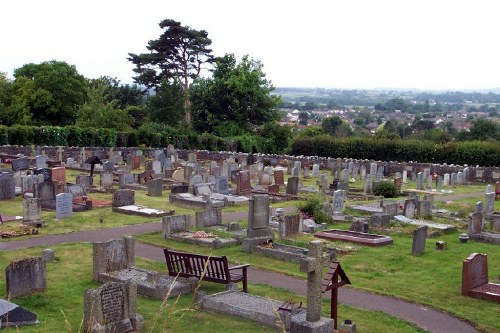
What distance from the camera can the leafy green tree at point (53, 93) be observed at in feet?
204

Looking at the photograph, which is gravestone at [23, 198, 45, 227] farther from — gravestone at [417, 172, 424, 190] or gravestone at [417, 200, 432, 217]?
gravestone at [417, 172, 424, 190]

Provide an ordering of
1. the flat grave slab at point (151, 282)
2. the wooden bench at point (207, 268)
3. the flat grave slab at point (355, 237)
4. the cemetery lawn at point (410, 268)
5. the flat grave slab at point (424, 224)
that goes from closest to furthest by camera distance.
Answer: the flat grave slab at point (151, 282) < the wooden bench at point (207, 268) < the cemetery lawn at point (410, 268) < the flat grave slab at point (355, 237) < the flat grave slab at point (424, 224)

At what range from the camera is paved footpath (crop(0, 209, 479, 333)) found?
1284 cm

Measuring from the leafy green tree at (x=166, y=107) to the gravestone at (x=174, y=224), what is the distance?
40807 millimetres

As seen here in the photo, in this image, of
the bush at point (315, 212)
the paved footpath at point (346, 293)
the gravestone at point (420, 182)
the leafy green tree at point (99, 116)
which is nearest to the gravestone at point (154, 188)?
the bush at point (315, 212)

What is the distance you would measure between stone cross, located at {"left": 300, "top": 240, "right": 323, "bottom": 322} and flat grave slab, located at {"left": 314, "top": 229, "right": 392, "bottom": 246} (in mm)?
9464

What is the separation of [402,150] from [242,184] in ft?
71.5

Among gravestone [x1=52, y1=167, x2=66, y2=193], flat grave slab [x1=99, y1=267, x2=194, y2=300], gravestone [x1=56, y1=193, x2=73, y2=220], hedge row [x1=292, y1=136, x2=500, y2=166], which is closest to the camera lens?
flat grave slab [x1=99, y1=267, x2=194, y2=300]

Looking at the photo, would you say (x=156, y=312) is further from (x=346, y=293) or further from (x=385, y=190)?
(x=385, y=190)

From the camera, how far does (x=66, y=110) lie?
64125mm

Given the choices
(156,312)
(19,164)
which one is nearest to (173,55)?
(19,164)

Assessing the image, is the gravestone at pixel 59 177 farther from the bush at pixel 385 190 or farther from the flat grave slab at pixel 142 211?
the bush at pixel 385 190

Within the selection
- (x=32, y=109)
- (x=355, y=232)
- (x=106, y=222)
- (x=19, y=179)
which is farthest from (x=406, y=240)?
(x=32, y=109)

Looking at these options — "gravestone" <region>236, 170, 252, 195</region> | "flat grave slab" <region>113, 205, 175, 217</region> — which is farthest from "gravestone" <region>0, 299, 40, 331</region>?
"gravestone" <region>236, 170, 252, 195</region>
